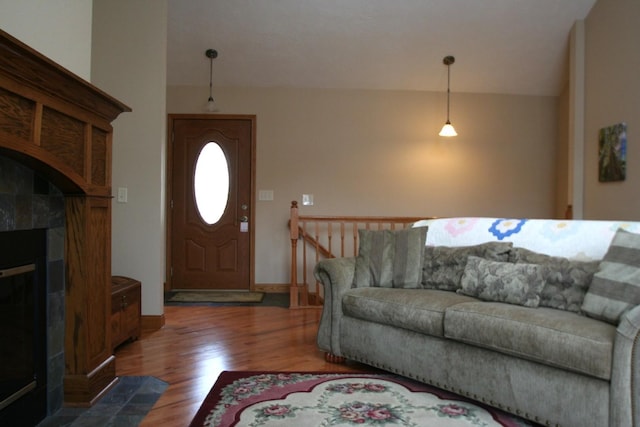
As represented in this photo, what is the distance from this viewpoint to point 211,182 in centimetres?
539

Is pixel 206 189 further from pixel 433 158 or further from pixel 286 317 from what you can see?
pixel 433 158

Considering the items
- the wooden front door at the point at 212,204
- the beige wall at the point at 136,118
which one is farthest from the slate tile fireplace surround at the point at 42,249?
the wooden front door at the point at 212,204

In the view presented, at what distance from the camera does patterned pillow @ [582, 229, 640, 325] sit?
191 cm

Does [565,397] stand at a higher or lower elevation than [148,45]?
lower

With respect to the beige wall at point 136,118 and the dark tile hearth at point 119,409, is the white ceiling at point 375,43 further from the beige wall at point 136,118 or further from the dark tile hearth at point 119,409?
the dark tile hearth at point 119,409

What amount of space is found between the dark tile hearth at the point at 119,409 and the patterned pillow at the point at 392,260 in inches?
53.2

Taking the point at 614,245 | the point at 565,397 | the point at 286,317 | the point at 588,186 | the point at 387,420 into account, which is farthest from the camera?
the point at 588,186

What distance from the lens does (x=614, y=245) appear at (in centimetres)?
218

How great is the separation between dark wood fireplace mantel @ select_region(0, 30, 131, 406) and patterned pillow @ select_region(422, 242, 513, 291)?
1.92 m

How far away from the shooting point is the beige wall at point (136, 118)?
355cm

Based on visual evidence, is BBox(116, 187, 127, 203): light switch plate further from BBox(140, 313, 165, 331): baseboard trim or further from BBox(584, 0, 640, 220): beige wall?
BBox(584, 0, 640, 220): beige wall

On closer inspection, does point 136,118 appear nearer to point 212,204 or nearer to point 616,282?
point 212,204

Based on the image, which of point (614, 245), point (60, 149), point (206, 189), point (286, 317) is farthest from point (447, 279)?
point (206, 189)

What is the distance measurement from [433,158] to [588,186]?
167cm
